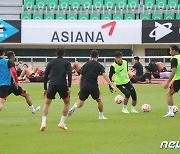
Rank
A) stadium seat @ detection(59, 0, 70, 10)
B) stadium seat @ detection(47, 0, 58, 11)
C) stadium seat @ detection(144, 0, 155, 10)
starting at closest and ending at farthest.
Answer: stadium seat @ detection(144, 0, 155, 10) → stadium seat @ detection(59, 0, 70, 10) → stadium seat @ detection(47, 0, 58, 11)

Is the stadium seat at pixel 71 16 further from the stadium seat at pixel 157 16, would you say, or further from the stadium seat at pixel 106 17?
the stadium seat at pixel 157 16

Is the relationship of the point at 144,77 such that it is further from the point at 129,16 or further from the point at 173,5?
the point at 173,5

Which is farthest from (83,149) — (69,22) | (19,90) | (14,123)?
(69,22)

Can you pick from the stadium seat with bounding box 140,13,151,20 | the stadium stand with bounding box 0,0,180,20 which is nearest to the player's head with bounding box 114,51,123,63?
the stadium stand with bounding box 0,0,180,20

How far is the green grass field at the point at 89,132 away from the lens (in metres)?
11.6

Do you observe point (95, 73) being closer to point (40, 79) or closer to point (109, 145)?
point (109, 145)

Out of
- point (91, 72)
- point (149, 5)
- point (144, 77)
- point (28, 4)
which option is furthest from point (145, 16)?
point (91, 72)

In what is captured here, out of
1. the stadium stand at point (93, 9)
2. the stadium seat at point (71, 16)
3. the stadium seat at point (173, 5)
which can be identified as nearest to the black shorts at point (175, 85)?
the stadium stand at point (93, 9)

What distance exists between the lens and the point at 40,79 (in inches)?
1446

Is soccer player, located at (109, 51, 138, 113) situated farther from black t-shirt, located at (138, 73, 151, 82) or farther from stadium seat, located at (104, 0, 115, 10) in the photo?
stadium seat, located at (104, 0, 115, 10)

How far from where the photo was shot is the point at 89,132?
14289mm

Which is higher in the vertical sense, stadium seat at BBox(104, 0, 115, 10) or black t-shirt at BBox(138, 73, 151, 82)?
stadium seat at BBox(104, 0, 115, 10)

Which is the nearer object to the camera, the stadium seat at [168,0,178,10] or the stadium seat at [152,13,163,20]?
the stadium seat at [152,13,163,20]

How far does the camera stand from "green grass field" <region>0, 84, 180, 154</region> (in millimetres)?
Answer: 11617
